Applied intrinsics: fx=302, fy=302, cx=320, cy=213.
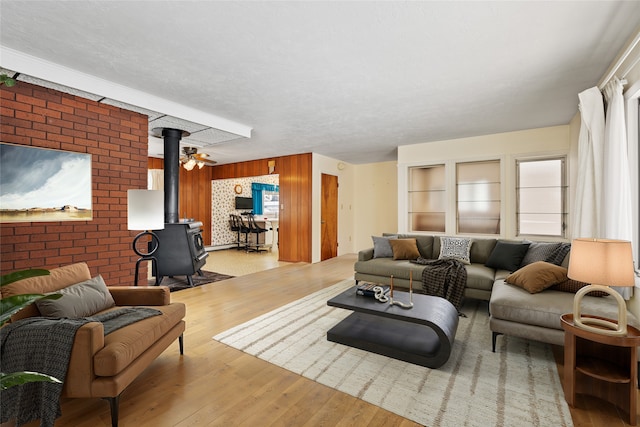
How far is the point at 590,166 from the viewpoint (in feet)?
9.68

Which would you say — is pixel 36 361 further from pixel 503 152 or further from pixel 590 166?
pixel 503 152

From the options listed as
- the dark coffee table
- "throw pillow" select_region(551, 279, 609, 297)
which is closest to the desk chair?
the dark coffee table

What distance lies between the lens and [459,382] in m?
2.14

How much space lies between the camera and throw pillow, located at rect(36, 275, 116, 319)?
75.2 inches

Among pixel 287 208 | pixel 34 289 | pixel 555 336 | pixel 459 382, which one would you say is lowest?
pixel 459 382

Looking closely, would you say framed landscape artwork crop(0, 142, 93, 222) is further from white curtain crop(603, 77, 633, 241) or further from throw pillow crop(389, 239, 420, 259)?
white curtain crop(603, 77, 633, 241)

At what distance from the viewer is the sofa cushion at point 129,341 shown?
1.66 metres

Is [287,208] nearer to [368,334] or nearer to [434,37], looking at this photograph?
[368,334]

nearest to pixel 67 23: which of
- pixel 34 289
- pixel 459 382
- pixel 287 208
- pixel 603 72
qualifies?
pixel 34 289

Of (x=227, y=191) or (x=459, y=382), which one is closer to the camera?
(x=459, y=382)

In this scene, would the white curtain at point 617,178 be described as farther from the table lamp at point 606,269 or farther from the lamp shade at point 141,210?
the lamp shade at point 141,210

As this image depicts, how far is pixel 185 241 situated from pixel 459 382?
13.2 ft

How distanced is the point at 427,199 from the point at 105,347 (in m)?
5.33

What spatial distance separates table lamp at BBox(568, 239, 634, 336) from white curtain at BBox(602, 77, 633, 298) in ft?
2.84
